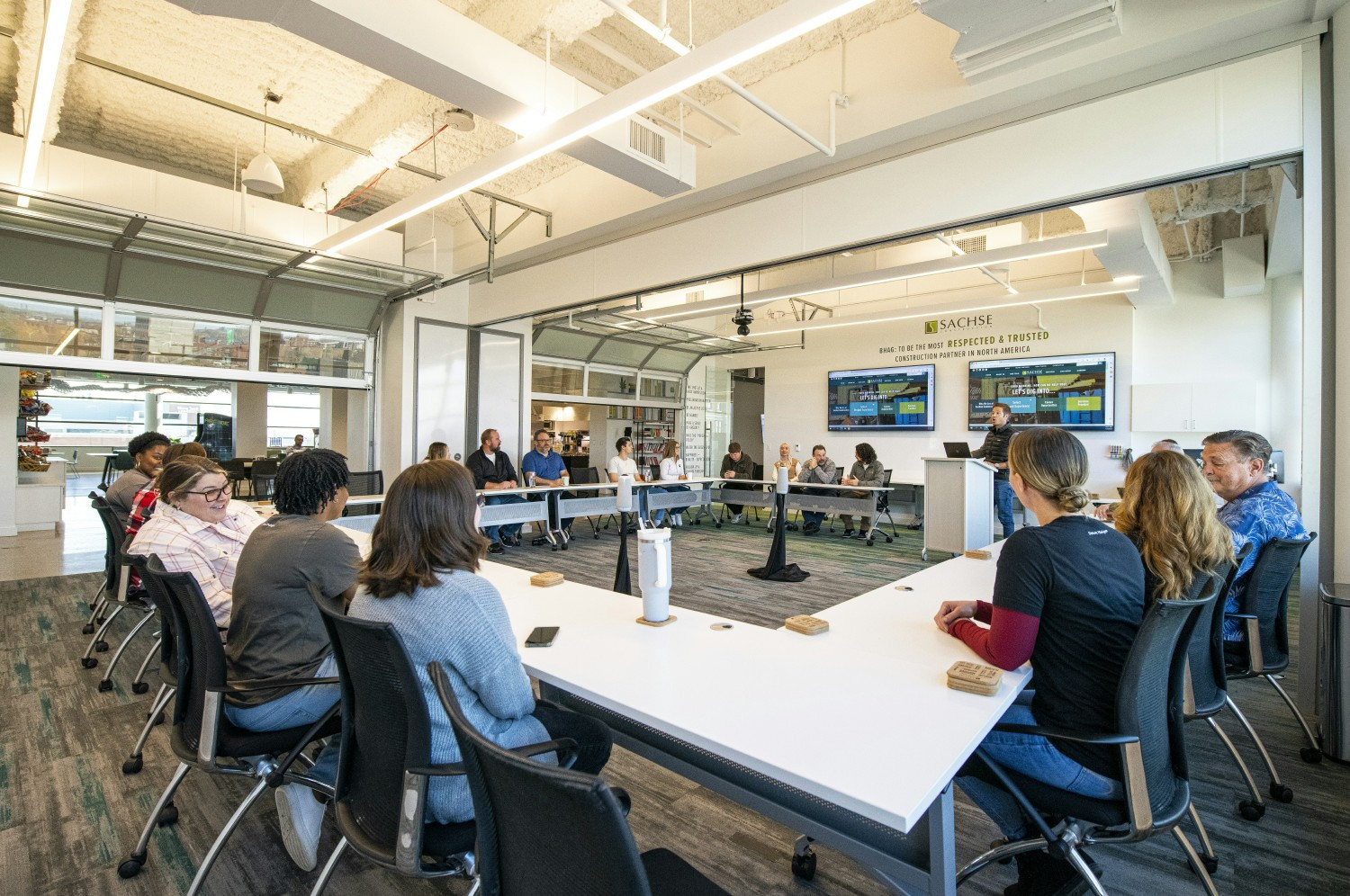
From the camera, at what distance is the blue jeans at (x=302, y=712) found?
6.15 ft

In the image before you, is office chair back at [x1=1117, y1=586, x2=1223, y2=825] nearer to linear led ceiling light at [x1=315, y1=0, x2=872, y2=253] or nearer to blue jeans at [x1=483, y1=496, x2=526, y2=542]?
linear led ceiling light at [x1=315, y1=0, x2=872, y2=253]

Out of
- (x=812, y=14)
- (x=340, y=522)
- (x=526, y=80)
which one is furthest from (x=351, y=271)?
(x=812, y=14)

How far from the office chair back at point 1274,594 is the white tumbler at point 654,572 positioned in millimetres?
2283

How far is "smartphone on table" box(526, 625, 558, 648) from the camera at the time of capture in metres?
1.81

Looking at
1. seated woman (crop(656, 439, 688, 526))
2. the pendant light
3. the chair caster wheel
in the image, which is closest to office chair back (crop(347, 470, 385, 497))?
the pendant light

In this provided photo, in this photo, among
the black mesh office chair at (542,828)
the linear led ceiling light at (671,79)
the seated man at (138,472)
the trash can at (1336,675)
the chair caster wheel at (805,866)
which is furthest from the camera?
the seated man at (138,472)

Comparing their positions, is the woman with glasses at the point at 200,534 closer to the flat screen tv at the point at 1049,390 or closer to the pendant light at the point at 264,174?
the pendant light at the point at 264,174

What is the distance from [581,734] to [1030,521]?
26.2 feet

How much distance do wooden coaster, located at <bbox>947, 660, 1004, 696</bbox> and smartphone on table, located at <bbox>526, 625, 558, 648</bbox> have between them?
3.44ft

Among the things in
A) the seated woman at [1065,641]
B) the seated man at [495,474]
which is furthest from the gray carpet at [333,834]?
the seated man at [495,474]

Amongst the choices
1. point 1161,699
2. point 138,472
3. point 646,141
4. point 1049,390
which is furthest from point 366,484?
point 1049,390

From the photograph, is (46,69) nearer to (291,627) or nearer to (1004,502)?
(291,627)

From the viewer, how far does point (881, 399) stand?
1055cm

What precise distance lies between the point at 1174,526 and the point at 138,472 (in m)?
5.44
